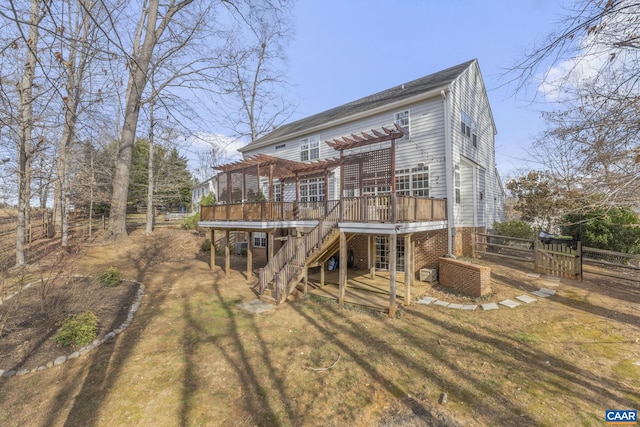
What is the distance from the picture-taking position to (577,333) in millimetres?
6188

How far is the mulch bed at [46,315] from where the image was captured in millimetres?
5582

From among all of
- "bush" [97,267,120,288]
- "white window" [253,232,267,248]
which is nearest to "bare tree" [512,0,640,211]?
"bush" [97,267,120,288]

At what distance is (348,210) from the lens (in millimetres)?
8852

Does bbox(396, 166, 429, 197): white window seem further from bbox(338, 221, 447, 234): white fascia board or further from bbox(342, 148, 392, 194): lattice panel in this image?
bbox(342, 148, 392, 194): lattice panel

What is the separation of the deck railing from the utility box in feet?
6.78

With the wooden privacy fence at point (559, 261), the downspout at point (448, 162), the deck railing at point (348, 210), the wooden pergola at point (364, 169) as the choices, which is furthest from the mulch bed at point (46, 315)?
the wooden privacy fence at point (559, 261)

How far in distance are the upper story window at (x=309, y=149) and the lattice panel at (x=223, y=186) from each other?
492 centimetres

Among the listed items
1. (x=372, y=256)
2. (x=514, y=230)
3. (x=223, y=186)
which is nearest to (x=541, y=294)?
(x=372, y=256)

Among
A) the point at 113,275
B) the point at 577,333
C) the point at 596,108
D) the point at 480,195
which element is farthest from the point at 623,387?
the point at 113,275

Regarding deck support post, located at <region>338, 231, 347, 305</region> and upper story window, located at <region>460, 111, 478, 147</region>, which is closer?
deck support post, located at <region>338, 231, 347, 305</region>

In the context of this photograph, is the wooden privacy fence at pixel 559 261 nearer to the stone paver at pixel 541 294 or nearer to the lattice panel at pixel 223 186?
the stone paver at pixel 541 294

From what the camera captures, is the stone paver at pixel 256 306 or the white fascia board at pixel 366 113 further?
the white fascia board at pixel 366 113

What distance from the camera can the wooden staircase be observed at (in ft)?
29.9

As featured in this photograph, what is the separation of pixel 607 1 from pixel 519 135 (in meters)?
13.9
